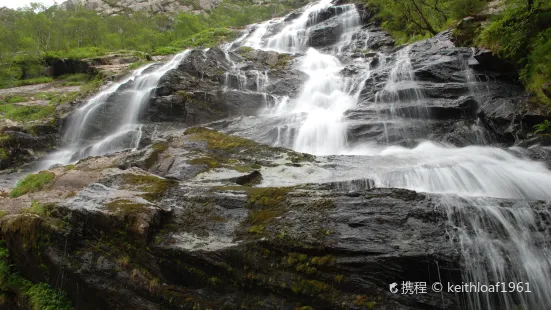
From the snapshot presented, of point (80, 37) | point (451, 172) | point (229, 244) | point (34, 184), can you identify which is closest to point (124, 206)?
point (229, 244)

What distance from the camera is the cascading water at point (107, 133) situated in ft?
50.8

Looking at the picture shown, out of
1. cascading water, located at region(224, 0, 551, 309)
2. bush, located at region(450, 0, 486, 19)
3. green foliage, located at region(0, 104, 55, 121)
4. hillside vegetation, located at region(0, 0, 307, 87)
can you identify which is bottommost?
cascading water, located at region(224, 0, 551, 309)

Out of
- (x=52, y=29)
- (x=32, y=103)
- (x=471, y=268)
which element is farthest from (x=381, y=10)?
(x=52, y=29)

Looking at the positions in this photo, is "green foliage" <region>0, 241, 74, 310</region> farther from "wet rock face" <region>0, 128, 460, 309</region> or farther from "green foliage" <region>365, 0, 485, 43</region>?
"green foliage" <region>365, 0, 485, 43</region>

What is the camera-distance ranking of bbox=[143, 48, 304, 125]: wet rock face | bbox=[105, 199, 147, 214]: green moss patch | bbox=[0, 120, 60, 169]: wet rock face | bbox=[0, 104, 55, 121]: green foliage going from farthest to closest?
bbox=[0, 104, 55, 121]: green foliage < bbox=[143, 48, 304, 125]: wet rock face < bbox=[0, 120, 60, 169]: wet rock face < bbox=[105, 199, 147, 214]: green moss patch

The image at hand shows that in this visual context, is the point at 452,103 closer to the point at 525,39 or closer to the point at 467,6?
the point at 525,39

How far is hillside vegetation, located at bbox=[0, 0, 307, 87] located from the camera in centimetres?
3060

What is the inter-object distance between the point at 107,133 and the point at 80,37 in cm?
3150

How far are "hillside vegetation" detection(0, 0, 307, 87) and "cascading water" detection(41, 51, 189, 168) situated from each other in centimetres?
1506

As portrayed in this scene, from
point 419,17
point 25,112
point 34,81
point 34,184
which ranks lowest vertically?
point 34,184

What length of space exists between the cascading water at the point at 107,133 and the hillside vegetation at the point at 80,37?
49.4ft

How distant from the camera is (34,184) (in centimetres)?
876

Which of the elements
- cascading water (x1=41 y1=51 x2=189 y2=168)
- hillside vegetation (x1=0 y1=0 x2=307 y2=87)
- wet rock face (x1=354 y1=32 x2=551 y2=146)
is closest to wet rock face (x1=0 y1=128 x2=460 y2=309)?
wet rock face (x1=354 y1=32 x2=551 y2=146)

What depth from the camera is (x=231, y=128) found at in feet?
49.4
